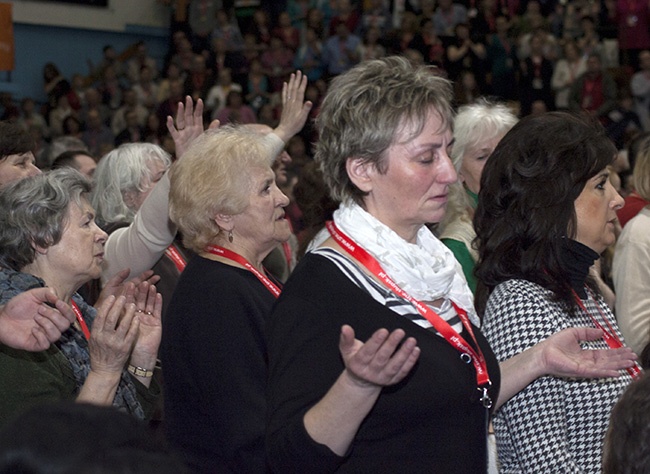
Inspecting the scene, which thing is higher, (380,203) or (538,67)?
(380,203)

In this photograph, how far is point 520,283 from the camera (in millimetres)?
2400

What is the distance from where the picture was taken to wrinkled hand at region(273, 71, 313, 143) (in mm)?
3432

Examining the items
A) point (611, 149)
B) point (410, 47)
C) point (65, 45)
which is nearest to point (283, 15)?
point (410, 47)

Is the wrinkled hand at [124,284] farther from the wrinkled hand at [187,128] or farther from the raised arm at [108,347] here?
the wrinkled hand at [187,128]

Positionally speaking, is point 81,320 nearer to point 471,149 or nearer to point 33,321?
point 33,321

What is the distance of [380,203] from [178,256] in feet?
5.48

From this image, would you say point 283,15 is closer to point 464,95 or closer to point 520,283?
point 464,95

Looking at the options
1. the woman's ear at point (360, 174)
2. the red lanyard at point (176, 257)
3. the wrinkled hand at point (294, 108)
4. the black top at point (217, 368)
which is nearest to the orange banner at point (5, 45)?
the red lanyard at point (176, 257)

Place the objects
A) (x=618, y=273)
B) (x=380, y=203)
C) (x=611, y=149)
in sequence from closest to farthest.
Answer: (x=380, y=203)
(x=611, y=149)
(x=618, y=273)

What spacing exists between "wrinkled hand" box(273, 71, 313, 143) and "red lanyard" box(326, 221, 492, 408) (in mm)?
1490

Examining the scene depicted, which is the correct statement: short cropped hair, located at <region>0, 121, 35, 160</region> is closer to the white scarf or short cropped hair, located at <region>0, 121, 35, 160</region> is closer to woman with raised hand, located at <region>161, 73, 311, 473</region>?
woman with raised hand, located at <region>161, 73, 311, 473</region>

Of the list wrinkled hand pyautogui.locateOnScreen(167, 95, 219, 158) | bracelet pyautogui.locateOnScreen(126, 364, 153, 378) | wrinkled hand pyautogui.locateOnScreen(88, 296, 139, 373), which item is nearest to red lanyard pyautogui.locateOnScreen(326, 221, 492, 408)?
wrinkled hand pyautogui.locateOnScreen(88, 296, 139, 373)

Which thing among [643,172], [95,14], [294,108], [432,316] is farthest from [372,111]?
[95,14]

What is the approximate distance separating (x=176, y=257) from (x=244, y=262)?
36.8 inches
